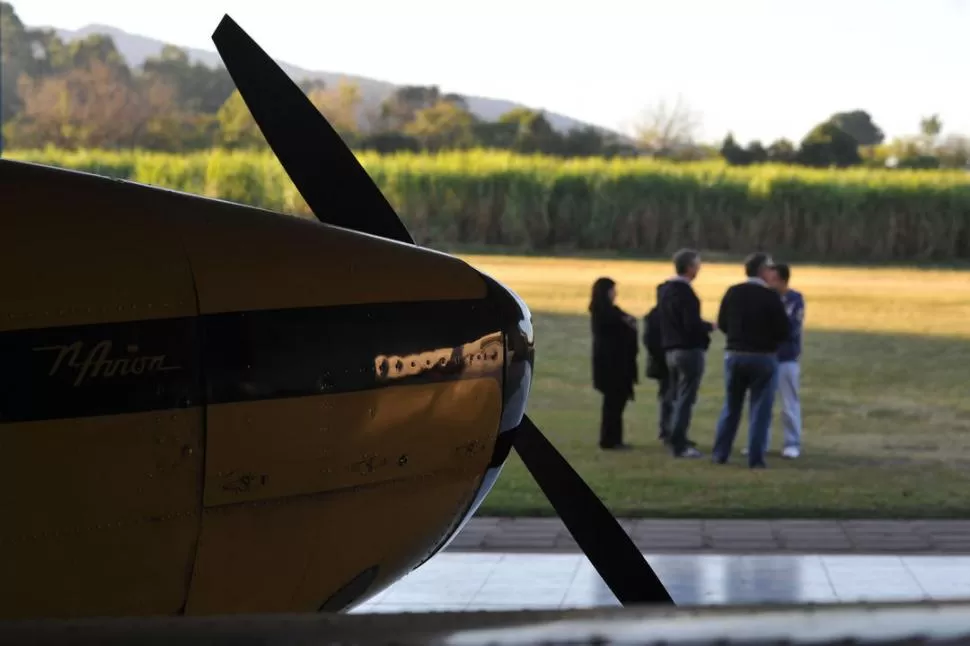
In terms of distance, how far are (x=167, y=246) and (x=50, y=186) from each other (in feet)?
0.96

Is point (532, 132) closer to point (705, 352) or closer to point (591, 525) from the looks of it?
point (705, 352)

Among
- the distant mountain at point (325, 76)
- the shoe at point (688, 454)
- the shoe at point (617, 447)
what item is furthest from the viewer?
the distant mountain at point (325, 76)

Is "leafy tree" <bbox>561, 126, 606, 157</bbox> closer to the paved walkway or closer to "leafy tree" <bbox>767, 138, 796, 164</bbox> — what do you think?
"leafy tree" <bbox>767, 138, 796, 164</bbox>

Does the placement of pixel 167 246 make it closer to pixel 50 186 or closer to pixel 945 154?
pixel 50 186

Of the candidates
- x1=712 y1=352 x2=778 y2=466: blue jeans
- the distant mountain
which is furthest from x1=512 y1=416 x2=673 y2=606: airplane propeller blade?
the distant mountain

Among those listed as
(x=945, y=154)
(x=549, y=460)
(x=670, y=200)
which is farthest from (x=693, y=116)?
(x=549, y=460)

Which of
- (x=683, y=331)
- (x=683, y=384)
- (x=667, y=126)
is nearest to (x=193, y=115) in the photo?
(x=667, y=126)

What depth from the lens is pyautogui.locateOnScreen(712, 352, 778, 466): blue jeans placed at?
9742mm

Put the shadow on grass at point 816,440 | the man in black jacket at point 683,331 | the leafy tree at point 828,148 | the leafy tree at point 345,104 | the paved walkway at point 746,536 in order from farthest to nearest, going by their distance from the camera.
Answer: the leafy tree at point 345,104 → the leafy tree at point 828,148 → the man in black jacket at point 683,331 → the shadow on grass at point 816,440 → the paved walkway at point 746,536

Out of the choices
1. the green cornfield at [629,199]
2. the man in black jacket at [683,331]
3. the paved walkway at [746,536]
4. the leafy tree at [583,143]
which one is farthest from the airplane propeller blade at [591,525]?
the leafy tree at [583,143]

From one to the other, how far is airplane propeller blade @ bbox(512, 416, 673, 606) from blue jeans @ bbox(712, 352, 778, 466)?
5973 mm

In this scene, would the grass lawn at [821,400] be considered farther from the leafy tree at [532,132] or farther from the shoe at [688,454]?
the leafy tree at [532,132]

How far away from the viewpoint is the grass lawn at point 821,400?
383 inches

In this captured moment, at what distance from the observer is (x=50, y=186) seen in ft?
10.00
